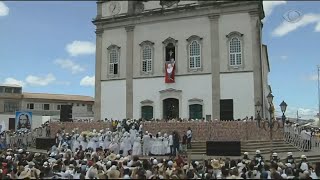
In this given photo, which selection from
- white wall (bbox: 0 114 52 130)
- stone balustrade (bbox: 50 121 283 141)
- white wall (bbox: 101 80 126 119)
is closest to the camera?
stone balustrade (bbox: 50 121 283 141)

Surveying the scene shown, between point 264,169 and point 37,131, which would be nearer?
point 264,169

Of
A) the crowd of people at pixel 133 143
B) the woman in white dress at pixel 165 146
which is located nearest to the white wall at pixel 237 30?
the crowd of people at pixel 133 143

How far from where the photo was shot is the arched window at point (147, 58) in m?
40.3

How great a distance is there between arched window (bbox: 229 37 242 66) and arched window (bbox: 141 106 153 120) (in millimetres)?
8642

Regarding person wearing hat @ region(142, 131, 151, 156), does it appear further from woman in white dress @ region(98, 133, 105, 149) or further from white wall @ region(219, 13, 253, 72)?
white wall @ region(219, 13, 253, 72)

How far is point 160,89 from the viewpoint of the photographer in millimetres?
39281

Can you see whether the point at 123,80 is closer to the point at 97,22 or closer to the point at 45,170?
the point at 97,22

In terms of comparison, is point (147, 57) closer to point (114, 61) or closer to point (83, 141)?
point (114, 61)

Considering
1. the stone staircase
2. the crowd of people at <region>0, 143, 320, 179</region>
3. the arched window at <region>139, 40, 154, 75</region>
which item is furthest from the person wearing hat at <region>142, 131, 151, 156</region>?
the arched window at <region>139, 40, 154, 75</region>

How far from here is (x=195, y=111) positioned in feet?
124

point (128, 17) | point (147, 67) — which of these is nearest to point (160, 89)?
point (147, 67)

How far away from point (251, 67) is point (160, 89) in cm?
852

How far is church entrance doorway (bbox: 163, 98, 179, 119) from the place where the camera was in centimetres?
3878

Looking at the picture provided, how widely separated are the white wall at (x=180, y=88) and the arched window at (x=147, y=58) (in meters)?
1.17
